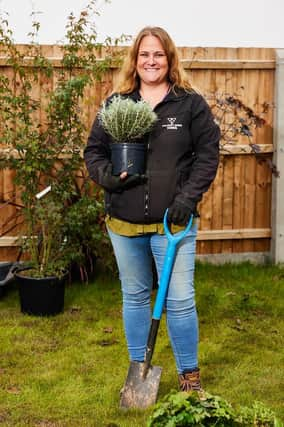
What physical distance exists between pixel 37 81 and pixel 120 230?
265cm

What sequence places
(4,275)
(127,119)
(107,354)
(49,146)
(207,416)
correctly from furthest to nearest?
(4,275), (49,146), (107,354), (127,119), (207,416)

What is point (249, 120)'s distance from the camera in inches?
272

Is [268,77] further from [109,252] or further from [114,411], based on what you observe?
[114,411]

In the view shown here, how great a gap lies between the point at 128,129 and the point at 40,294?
87.5 inches

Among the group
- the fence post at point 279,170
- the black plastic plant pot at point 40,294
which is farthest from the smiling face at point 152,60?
the fence post at point 279,170

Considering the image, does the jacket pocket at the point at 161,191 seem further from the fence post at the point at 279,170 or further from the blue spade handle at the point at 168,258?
the fence post at the point at 279,170

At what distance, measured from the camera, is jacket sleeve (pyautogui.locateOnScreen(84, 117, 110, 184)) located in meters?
3.84

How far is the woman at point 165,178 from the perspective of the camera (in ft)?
12.2

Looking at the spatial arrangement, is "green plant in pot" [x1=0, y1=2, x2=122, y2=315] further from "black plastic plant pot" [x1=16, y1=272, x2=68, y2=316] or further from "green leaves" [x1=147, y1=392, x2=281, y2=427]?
"green leaves" [x1=147, y1=392, x2=281, y2=427]

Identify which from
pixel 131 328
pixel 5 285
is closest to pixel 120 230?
pixel 131 328

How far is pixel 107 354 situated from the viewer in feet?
15.9

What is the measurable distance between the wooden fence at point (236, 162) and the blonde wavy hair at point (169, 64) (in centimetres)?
266

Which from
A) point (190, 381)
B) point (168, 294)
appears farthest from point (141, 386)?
point (168, 294)

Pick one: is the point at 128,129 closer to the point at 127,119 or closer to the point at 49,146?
the point at 127,119
